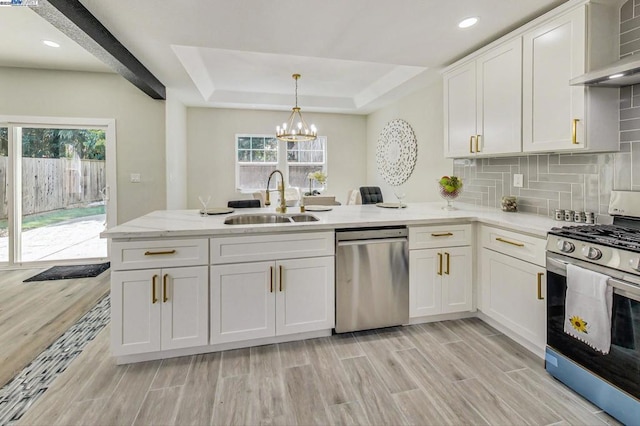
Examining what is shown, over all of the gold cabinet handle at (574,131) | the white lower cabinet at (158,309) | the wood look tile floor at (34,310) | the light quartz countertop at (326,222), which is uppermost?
the gold cabinet handle at (574,131)

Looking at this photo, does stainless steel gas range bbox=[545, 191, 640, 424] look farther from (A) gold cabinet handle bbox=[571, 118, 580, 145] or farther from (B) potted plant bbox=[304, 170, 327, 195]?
(B) potted plant bbox=[304, 170, 327, 195]

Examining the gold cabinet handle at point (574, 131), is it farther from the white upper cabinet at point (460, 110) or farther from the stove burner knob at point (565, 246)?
the white upper cabinet at point (460, 110)

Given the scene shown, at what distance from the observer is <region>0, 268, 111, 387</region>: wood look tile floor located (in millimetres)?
2246

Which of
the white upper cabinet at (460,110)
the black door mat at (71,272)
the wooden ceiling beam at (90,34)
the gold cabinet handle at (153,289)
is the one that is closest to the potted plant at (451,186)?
the white upper cabinet at (460,110)

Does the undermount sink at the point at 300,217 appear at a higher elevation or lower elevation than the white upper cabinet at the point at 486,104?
lower

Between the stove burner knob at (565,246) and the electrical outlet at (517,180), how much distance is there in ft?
3.86

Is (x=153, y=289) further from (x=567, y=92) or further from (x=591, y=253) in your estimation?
(x=567, y=92)

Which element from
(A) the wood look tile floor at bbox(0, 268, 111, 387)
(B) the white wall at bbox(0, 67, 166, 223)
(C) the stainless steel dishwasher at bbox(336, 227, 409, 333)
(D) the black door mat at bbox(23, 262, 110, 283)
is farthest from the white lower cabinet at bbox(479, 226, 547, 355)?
(D) the black door mat at bbox(23, 262, 110, 283)

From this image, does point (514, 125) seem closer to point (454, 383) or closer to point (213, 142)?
point (454, 383)

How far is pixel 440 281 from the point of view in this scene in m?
2.63

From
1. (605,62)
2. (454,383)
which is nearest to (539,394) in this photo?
(454,383)

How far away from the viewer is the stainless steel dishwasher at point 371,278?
2.40m

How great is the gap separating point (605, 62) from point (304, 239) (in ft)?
7.44

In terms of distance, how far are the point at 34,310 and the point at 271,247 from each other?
8.16 feet
